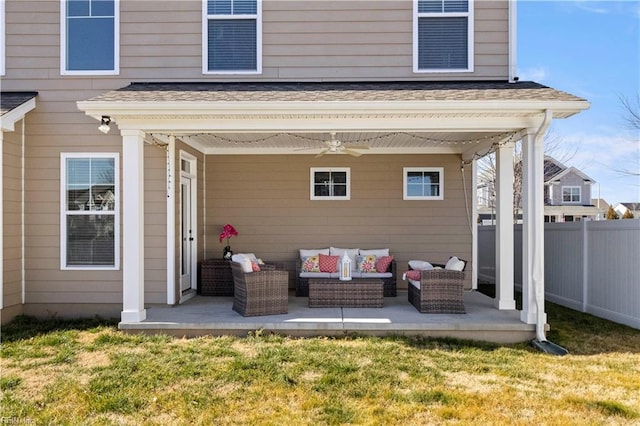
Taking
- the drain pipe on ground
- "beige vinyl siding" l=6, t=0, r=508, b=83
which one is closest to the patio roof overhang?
the drain pipe on ground

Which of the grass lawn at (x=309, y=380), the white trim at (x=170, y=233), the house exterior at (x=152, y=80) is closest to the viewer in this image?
the grass lawn at (x=309, y=380)

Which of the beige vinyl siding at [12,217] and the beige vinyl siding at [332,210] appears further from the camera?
the beige vinyl siding at [332,210]

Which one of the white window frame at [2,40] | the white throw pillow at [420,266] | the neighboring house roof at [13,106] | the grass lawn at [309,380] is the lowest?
the grass lawn at [309,380]

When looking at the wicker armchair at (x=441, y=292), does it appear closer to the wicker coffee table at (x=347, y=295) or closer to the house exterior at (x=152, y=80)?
the wicker coffee table at (x=347, y=295)

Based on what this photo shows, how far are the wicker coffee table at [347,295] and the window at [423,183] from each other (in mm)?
2552

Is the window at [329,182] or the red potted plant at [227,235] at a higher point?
the window at [329,182]

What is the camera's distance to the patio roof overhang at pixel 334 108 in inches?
220

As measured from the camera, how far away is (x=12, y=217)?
21.9 feet

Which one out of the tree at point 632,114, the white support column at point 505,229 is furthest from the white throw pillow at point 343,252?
the tree at point 632,114

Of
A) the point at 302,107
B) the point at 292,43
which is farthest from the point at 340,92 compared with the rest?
the point at 292,43

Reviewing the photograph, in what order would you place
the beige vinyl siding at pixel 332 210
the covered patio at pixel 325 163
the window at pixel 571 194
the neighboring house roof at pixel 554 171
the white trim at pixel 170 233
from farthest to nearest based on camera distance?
the window at pixel 571 194 → the neighboring house roof at pixel 554 171 → the beige vinyl siding at pixel 332 210 → the white trim at pixel 170 233 → the covered patio at pixel 325 163

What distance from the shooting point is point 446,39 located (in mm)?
Result: 7199

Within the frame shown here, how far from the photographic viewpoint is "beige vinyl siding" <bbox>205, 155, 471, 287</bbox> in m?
8.73

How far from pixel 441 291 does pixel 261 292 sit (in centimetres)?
236
